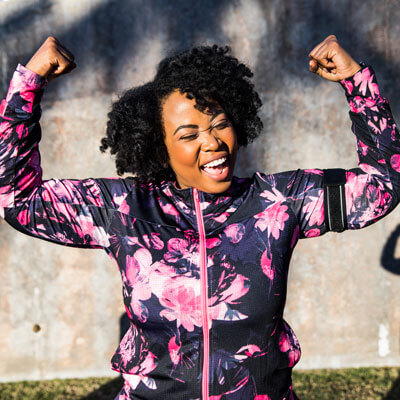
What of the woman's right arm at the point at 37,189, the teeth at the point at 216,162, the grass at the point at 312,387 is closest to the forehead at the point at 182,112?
the teeth at the point at 216,162

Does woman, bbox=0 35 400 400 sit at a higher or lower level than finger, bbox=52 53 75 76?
lower

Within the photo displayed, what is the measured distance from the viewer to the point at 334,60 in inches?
66.2

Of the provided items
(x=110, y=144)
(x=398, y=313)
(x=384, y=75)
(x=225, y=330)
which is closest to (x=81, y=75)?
(x=110, y=144)

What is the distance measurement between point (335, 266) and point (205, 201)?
254 cm

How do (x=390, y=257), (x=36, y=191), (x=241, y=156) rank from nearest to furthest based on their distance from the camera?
(x=36, y=191) → (x=241, y=156) → (x=390, y=257)

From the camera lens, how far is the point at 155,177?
6.20 ft

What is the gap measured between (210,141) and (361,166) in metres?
0.52

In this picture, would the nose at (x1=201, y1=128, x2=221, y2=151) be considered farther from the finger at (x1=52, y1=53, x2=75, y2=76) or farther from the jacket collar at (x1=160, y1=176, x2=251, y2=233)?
the finger at (x1=52, y1=53, x2=75, y2=76)

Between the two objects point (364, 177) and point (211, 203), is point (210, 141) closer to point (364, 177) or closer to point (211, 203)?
point (211, 203)

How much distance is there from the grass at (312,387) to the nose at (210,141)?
281 centimetres

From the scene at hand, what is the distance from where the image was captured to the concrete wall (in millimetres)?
3682

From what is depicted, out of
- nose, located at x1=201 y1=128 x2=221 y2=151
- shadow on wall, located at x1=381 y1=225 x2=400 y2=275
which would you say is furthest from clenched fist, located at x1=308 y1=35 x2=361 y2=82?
shadow on wall, located at x1=381 y1=225 x2=400 y2=275

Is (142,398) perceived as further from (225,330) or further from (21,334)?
(21,334)

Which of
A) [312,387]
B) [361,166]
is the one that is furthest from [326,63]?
[312,387]
